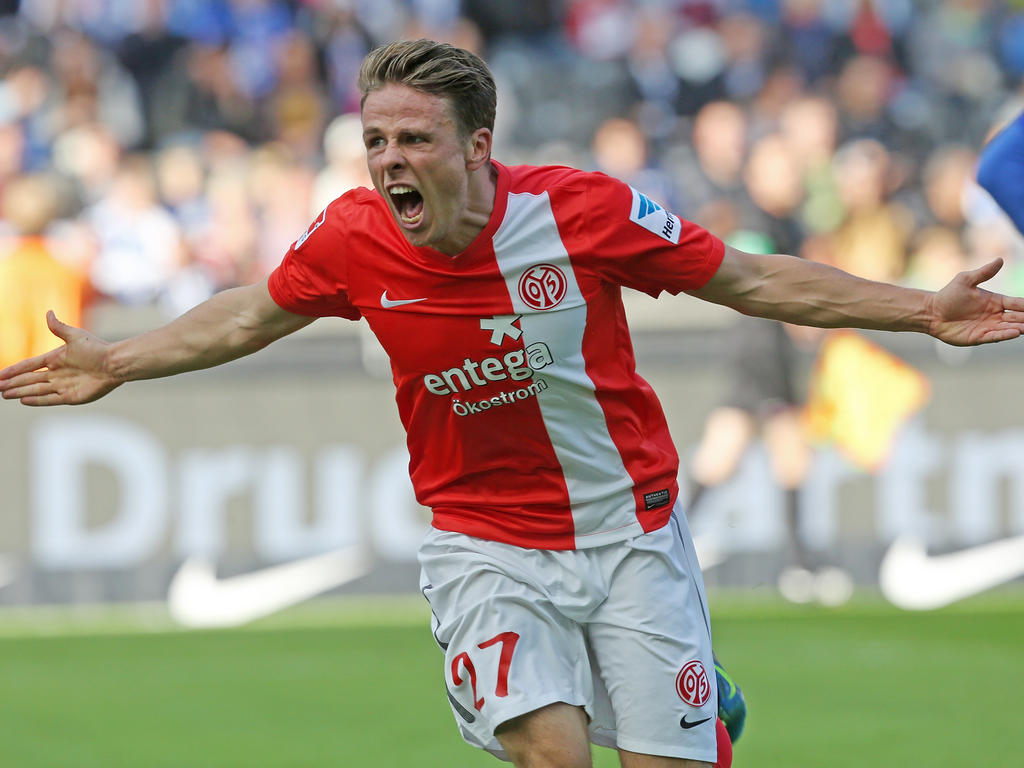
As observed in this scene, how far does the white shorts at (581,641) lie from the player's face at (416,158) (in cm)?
90

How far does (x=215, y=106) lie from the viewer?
1279 centimetres

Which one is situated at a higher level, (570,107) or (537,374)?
(570,107)

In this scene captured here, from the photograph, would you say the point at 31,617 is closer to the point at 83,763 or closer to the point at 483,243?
the point at 83,763

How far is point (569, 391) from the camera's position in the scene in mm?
4254

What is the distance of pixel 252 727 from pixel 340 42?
7657 millimetres

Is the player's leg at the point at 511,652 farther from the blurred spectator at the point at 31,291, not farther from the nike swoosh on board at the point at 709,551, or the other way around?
the blurred spectator at the point at 31,291

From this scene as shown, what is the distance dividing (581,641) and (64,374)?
66.5 inches

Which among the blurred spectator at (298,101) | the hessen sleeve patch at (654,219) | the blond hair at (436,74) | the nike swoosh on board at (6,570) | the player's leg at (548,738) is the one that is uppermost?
the blurred spectator at (298,101)

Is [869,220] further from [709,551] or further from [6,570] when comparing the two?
[6,570]

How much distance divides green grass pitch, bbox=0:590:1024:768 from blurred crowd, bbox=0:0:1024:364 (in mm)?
2249

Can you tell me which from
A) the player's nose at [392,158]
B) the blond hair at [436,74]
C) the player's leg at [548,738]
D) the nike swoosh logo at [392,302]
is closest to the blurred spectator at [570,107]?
the nike swoosh logo at [392,302]

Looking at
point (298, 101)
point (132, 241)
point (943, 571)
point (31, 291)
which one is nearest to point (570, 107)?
point (298, 101)

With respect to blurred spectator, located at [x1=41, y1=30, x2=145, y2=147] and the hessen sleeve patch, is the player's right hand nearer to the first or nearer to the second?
the hessen sleeve patch

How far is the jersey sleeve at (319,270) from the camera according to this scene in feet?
14.1
